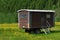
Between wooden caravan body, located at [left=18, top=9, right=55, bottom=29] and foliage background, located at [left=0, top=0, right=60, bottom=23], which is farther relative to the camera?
foliage background, located at [left=0, top=0, right=60, bottom=23]

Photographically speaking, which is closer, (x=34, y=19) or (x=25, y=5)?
(x=34, y=19)

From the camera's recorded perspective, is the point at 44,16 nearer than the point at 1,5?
Yes

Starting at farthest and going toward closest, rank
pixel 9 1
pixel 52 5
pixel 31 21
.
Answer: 1. pixel 9 1
2. pixel 52 5
3. pixel 31 21

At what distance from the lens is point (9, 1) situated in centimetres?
9450

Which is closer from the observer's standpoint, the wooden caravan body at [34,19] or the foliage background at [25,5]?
the wooden caravan body at [34,19]

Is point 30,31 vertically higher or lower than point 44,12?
lower

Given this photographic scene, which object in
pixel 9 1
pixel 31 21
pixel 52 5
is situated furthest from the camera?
pixel 9 1

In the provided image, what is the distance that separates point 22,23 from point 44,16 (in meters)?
2.59

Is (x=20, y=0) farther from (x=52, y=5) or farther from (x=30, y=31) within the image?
(x=30, y=31)

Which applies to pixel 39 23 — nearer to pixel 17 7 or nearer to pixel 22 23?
pixel 22 23

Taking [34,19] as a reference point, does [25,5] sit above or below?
above

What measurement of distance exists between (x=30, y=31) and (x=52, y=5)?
58616 mm

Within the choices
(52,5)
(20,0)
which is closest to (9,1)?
(20,0)

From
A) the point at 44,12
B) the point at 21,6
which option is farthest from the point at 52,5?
the point at 44,12
